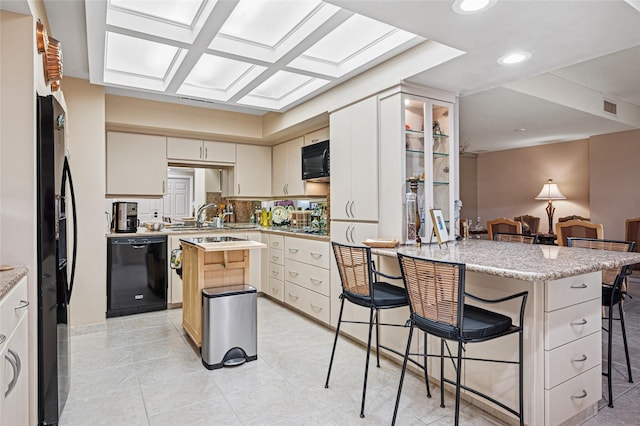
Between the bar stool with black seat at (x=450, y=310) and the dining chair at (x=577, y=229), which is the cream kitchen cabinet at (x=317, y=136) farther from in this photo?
the dining chair at (x=577, y=229)

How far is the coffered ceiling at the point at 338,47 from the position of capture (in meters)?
1.92

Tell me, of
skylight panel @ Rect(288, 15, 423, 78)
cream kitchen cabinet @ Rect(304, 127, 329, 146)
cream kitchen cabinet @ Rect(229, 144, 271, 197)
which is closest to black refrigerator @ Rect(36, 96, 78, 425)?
skylight panel @ Rect(288, 15, 423, 78)

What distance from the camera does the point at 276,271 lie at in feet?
15.0

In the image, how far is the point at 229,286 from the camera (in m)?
3.06

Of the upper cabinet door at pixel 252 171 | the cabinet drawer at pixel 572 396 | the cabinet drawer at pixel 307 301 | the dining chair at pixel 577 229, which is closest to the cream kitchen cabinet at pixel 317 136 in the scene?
the upper cabinet door at pixel 252 171

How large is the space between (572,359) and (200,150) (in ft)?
14.6

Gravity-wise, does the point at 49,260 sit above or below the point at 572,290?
above

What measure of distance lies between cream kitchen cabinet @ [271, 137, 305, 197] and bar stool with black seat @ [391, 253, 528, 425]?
119 inches

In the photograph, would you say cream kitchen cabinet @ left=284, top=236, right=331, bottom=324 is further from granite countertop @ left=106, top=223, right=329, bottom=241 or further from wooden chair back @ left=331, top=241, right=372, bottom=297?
wooden chair back @ left=331, top=241, right=372, bottom=297

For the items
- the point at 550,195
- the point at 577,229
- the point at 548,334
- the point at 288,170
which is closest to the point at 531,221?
the point at 550,195

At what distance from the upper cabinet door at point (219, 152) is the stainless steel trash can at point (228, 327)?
2.53 metres

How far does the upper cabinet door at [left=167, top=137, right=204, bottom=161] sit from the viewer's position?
4684mm

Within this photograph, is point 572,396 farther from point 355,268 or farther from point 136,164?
point 136,164

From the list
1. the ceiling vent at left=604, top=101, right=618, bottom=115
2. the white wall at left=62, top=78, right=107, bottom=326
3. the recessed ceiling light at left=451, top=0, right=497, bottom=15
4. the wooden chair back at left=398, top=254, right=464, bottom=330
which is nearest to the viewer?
the wooden chair back at left=398, top=254, right=464, bottom=330
